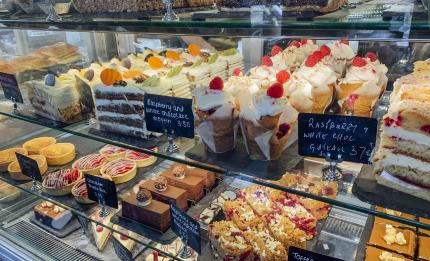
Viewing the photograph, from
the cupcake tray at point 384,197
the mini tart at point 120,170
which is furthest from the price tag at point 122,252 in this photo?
the cupcake tray at point 384,197

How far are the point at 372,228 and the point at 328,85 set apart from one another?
0.66 meters

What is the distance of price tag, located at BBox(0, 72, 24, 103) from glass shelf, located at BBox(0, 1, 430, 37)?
2.50 ft

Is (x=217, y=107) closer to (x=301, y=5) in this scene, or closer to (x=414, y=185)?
(x=301, y=5)

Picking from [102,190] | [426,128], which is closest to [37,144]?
[102,190]

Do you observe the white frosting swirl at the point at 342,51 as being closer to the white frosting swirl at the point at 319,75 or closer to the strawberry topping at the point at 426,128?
the white frosting swirl at the point at 319,75

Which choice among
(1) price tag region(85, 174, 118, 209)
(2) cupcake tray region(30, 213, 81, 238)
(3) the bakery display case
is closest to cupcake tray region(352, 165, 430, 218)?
(3) the bakery display case

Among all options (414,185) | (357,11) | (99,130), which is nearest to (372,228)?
(414,185)

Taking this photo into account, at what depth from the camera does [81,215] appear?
6.63 feet

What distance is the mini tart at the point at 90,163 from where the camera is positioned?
2.20m

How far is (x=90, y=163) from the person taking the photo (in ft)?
7.40

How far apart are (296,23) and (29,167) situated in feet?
5.47

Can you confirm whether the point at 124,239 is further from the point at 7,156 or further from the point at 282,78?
the point at 282,78

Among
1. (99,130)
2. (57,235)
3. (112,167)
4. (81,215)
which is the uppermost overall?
(99,130)

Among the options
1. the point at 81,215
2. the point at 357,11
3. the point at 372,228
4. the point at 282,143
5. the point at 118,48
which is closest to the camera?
the point at 357,11
